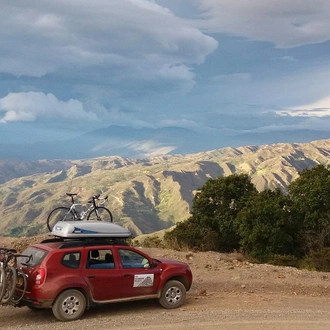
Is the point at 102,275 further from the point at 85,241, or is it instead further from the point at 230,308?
the point at 230,308

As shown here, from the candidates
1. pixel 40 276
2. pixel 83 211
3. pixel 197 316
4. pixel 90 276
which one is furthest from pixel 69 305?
pixel 83 211

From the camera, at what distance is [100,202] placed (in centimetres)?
1588

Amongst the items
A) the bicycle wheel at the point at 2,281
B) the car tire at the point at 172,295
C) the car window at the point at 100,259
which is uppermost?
the car window at the point at 100,259

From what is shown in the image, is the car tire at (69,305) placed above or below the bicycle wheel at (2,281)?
below

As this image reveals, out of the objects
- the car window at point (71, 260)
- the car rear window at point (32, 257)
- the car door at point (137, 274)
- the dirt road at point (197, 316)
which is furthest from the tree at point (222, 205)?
the car rear window at point (32, 257)

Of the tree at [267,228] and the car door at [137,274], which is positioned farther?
the tree at [267,228]

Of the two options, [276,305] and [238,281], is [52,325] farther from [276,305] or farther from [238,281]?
[238,281]

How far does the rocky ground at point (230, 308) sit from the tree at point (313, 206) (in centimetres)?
1552

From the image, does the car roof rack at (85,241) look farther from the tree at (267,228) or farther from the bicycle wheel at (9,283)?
the tree at (267,228)

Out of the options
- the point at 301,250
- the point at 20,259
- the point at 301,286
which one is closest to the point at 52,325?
the point at 20,259

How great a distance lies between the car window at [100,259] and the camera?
35.4 ft

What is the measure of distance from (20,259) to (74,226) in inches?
59.7

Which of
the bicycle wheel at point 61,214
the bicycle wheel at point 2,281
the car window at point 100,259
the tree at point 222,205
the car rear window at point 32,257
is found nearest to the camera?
the bicycle wheel at point 2,281

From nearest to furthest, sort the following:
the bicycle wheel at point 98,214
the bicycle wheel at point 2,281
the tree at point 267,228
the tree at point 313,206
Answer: the bicycle wheel at point 2,281
the bicycle wheel at point 98,214
the tree at point 267,228
the tree at point 313,206
